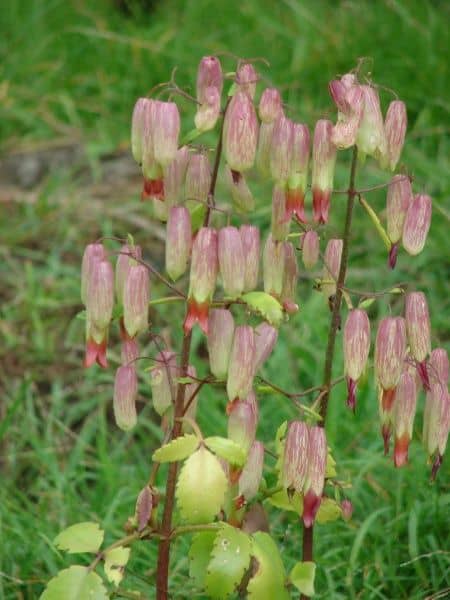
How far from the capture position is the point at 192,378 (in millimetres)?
2002

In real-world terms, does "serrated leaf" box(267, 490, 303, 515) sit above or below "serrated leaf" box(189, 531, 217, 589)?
above

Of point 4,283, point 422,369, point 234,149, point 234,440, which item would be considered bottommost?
point 4,283

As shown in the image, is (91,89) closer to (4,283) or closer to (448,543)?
(4,283)

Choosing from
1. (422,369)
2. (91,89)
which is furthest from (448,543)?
(91,89)

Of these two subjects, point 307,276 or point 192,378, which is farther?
point 307,276

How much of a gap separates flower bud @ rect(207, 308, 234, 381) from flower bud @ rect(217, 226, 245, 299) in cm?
9

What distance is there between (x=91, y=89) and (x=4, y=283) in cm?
154

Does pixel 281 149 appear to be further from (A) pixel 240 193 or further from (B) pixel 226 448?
(B) pixel 226 448

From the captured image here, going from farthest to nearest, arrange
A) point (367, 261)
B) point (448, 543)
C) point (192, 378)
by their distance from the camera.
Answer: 1. point (367, 261)
2. point (448, 543)
3. point (192, 378)

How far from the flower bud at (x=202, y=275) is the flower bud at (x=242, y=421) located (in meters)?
0.16

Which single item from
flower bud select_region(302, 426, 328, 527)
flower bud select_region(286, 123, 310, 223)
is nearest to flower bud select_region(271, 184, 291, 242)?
flower bud select_region(286, 123, 310, 223)

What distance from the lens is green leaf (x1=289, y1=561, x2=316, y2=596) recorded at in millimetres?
2059

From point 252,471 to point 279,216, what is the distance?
0.45 m

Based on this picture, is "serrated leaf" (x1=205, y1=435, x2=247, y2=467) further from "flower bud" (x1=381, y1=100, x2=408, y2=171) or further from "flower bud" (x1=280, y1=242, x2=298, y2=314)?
"flower bud" (x1=381, y1=100, x2=408, y2=171)
